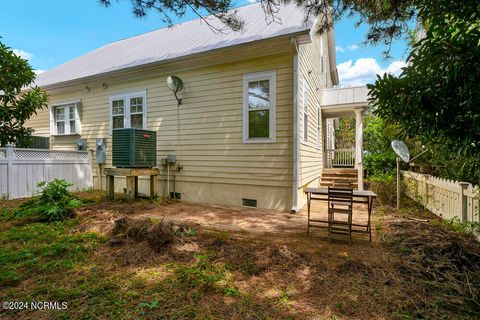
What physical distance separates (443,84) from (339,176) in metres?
7.93

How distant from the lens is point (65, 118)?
10.5 meters

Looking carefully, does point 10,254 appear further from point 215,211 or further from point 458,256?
point 458,256

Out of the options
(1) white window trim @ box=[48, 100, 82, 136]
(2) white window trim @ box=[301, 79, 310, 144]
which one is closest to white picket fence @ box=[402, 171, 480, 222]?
(2) white window trim @ box=[301, 79, 310, 144]

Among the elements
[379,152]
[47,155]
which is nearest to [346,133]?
[379,152]

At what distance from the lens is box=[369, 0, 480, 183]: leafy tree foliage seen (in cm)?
217

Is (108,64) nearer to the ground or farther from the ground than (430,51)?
farther from the ground

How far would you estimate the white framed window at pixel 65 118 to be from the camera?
1011 centimetres

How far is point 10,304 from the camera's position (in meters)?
2.40

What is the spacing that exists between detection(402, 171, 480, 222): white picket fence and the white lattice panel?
37.5 feet

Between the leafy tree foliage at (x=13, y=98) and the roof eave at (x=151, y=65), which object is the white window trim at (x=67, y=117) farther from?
the leafy tree foliage at (x=13, y=98)

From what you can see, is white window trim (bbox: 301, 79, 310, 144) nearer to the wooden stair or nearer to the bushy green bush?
the wooden stair

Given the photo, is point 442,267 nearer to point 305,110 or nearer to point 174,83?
point 305,110

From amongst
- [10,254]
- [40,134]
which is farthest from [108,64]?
[10,254]

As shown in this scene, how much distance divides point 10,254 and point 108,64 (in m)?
8.84
